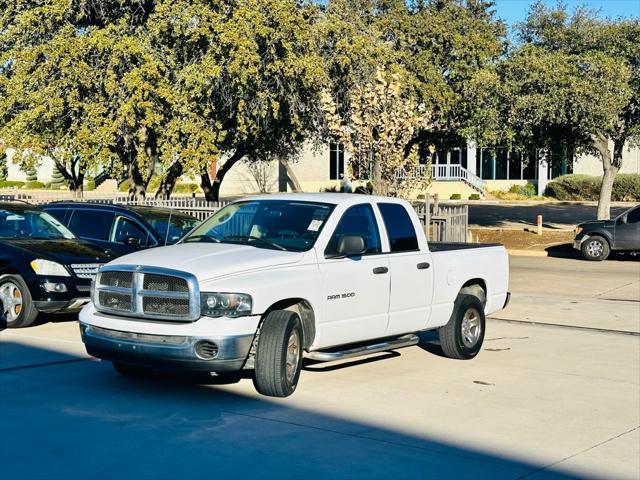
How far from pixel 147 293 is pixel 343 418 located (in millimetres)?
2035

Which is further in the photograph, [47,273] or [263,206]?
[47,273]

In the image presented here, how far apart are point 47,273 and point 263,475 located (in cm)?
692

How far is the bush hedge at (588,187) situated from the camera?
5409cm

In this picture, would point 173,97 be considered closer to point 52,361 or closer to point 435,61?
point 435,61

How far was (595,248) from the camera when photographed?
2447 cm

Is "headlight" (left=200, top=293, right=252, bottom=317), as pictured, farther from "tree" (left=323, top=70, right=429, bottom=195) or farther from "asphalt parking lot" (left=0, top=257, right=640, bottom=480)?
"tree" (left=323, top=70, right=429, bottom=195)

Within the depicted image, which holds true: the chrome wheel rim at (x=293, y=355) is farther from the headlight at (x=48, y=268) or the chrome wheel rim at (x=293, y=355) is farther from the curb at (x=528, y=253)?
the curb at (x=528, y=253)

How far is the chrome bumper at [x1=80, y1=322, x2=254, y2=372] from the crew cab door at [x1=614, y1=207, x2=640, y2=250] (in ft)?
59.0

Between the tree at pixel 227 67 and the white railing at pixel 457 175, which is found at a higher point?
the tree at pixel 227 67

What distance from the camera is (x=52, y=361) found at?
1000cm

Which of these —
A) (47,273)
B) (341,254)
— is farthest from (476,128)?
(341,254)

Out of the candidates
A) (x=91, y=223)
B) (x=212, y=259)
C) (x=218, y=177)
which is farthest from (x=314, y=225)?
(x=218, y=177)

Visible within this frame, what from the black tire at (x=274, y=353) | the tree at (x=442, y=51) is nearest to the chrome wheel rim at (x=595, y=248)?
the tree at (x=442, y=51)

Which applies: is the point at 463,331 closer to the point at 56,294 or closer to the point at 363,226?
the point at 363,226
